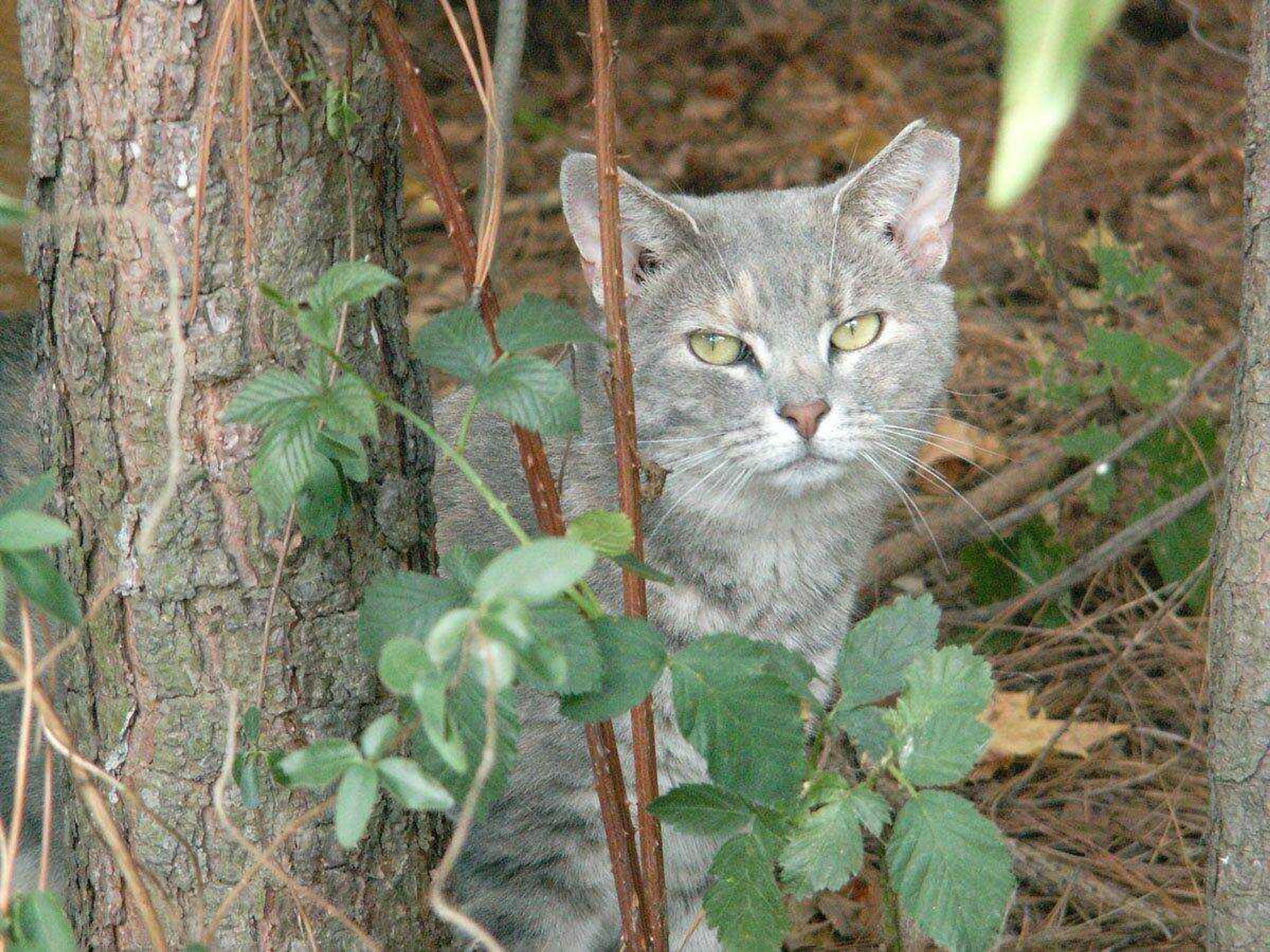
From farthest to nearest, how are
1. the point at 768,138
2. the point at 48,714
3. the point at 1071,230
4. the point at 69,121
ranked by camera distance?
the point at 768,138 < the point at 1071,230 < the point at 69,121 < the point at 48,714

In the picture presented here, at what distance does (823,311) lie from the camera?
8.46 ft

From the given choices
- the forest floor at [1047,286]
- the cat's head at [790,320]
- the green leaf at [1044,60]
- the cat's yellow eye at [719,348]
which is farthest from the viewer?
the forest floor at [1047,286]

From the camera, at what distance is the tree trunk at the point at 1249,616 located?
6.17 feet

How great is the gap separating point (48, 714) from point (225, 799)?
40 centimetres

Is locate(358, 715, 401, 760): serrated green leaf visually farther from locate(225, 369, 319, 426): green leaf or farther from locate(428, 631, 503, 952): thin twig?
locate(225, 369, 319, 426): green leaf

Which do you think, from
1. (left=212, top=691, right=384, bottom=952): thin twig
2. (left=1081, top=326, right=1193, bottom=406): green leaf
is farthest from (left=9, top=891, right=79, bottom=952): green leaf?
(left=1081, top=326, right=1193, bottom=406): green leaf

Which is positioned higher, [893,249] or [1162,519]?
[893,249]

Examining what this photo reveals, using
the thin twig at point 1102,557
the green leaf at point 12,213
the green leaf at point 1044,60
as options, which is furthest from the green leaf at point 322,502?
the thin twig at point 1102,557

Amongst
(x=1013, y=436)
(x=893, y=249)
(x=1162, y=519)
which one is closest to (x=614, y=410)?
(x=893, y=249)

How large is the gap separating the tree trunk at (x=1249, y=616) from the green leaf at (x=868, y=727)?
0.61 metres

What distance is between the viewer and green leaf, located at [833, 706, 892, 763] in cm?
172

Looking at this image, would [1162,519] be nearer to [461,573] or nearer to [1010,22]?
[461,573]

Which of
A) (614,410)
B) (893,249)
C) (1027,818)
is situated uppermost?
(893,249)

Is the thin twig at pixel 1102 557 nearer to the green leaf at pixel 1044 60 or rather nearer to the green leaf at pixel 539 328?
the green leaf at pixel 539 328
